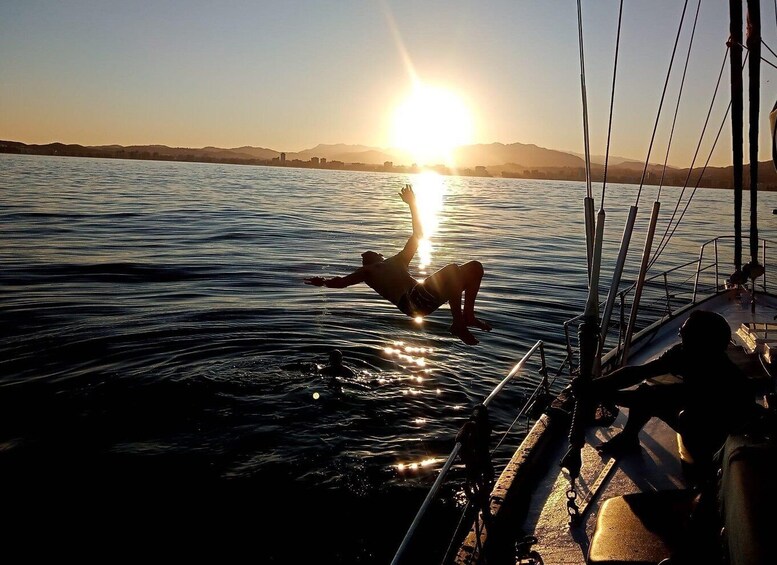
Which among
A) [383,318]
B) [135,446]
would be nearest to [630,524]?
[135,446]

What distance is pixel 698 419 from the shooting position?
18.2 feet

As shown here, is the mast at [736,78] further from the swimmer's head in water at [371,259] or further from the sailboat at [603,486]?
the swimmer's head in water at [371,259]

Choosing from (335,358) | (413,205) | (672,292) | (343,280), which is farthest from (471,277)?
(672,292)

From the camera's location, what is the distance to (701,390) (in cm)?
541

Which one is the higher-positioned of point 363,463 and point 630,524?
point 630,524

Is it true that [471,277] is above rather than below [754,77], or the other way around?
below

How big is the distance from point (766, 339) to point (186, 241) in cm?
3501

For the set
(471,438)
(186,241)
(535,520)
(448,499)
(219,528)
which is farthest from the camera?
(186,241)

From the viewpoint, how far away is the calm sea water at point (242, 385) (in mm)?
9594

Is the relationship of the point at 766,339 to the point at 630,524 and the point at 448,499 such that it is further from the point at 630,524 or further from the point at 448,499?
the point at 630,524

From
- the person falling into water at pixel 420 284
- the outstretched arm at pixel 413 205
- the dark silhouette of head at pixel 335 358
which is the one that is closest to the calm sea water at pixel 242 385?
the dark silhouette of head at pixel 335 358

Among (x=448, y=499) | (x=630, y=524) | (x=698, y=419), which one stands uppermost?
(x=698, y=419)

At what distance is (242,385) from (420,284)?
22.5 feet

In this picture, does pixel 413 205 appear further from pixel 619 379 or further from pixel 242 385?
pixel 242 385
